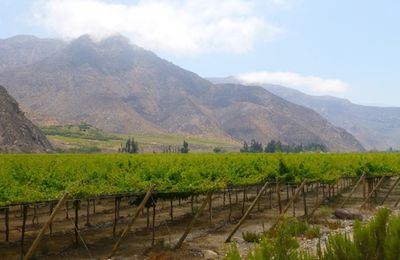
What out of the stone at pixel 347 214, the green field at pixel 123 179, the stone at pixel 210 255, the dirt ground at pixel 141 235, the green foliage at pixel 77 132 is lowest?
the dirt ground at pixel 141 235

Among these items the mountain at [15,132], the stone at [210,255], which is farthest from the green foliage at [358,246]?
the mountain at [15,132]

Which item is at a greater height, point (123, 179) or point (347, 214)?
point (123, 179)

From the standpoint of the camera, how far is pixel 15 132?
10994 cm

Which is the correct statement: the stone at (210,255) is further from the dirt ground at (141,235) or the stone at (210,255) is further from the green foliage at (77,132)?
the green foliage at (77,132)

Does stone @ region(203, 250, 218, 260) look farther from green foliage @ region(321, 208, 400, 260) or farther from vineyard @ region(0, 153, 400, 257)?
green foliage @ region(321, 208, 400, 260)

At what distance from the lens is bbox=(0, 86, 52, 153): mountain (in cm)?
10488

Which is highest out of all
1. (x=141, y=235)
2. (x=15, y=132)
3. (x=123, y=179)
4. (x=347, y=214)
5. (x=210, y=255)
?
(x=15, y=132)

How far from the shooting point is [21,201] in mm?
15336

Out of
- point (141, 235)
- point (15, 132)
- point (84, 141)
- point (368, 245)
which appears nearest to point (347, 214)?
point (141, 235)

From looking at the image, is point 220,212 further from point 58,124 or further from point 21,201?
point 58,124

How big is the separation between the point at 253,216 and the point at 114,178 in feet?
41.2

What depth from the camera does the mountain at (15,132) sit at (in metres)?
105

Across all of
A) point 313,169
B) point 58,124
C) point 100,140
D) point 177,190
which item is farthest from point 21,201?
point 58,124

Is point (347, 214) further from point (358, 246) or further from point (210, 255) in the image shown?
point (358, 246)
